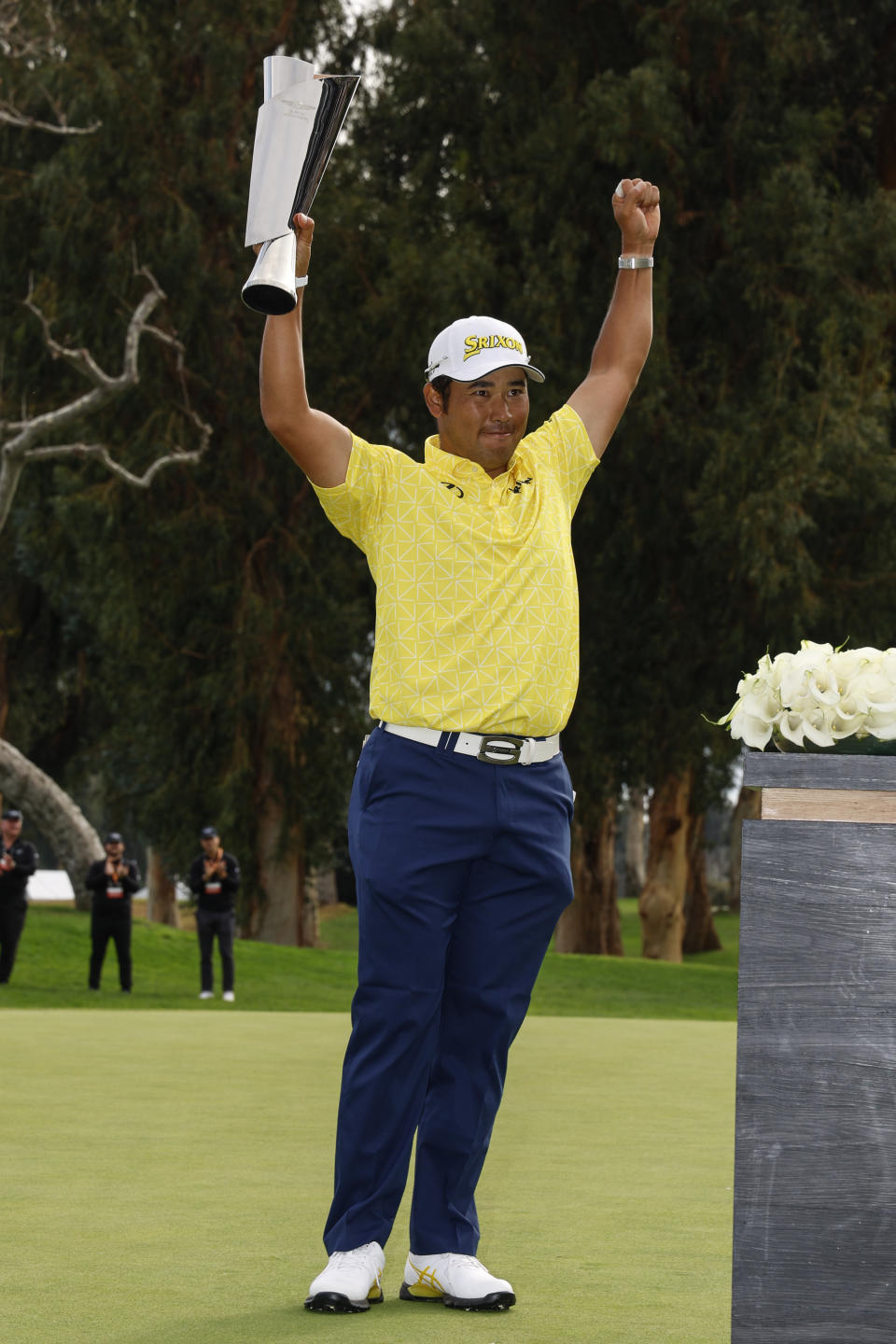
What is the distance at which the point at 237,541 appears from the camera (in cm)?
2772

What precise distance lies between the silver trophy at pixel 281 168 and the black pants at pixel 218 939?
1503 cm

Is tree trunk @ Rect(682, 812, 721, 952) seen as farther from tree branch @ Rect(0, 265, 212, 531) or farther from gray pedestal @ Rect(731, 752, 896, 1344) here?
gray pedestal @ Rect(731, 752, 896, 1344)

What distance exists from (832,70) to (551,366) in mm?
6068

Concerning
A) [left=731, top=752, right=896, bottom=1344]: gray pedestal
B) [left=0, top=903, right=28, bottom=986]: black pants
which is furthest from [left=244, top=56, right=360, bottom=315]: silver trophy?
[left=0, top=903, right=28, bottom=986]: black pants

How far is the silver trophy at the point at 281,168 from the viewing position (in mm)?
4434

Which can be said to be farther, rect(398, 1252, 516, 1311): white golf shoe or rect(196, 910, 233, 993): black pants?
rect(196, 910, 233, 993): black pants

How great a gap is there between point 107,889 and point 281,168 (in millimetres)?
16262

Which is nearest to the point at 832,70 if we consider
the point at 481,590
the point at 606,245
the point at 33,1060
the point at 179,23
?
the point at 606,245

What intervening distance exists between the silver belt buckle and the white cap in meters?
0.85

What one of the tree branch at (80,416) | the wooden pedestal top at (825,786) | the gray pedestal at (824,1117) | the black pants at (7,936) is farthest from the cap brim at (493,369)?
the tree branch at (80,416)

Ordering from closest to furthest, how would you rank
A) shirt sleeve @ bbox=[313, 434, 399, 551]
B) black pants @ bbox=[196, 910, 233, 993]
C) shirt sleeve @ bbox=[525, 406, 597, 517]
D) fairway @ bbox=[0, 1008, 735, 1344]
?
fairway @ bbox=[0, 1008, 735, 1344] → shirt sleeve @ bbox=[313, 434, 399, 551] → shirt sleeve @ bbox=[525, 406, 597, 517] → black pants @ bbox=[196, 910, 233, 993]

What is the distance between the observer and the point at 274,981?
2284 centimetres

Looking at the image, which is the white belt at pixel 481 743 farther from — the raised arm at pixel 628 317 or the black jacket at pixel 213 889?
the black jacket at pixel 213 889

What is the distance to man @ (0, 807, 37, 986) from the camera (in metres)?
20.5
